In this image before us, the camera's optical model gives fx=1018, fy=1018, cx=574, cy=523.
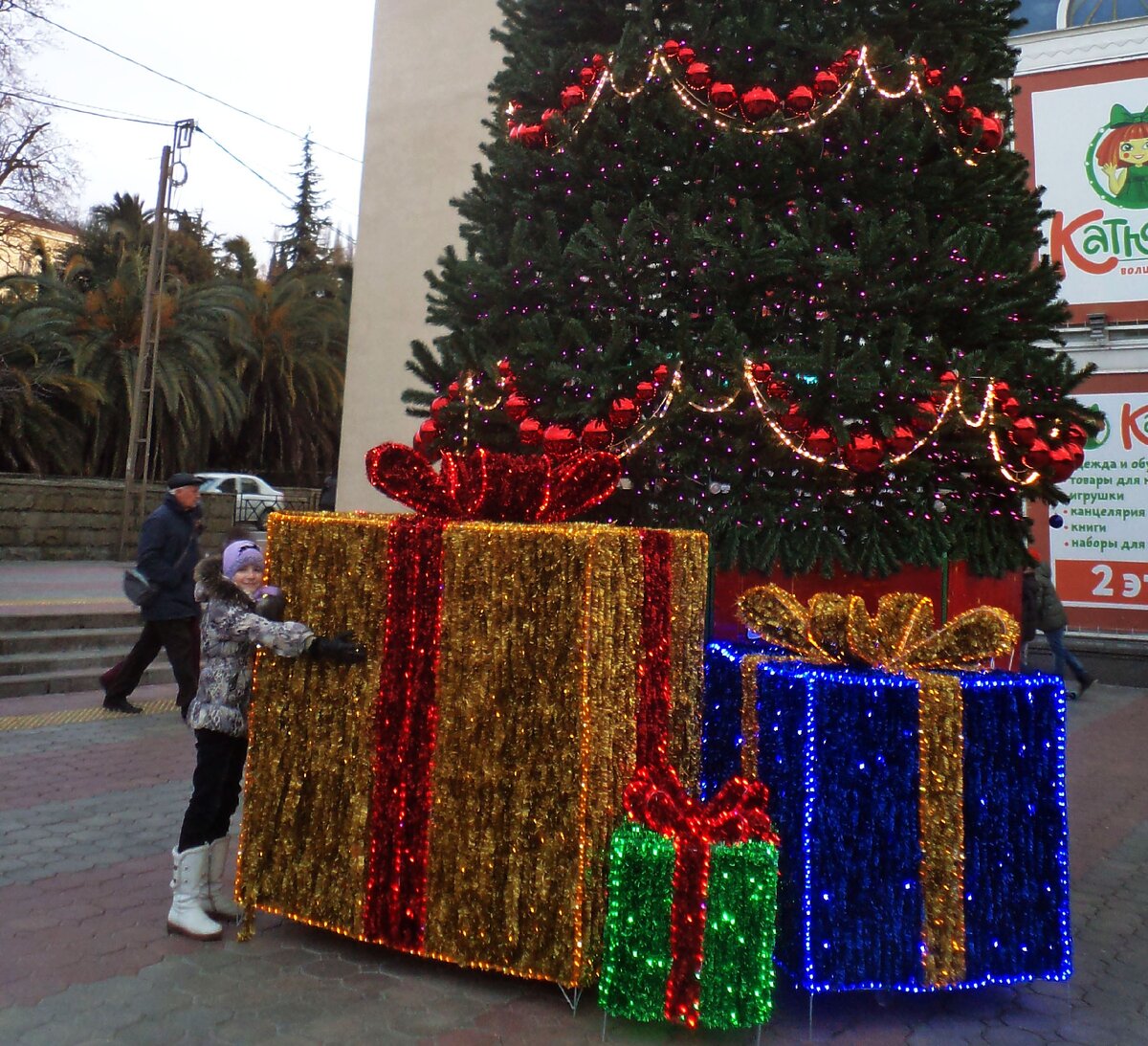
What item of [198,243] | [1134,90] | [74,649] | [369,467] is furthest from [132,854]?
[198,243]

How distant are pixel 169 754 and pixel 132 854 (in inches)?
82.5

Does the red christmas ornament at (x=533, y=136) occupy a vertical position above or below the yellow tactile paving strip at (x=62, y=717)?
above

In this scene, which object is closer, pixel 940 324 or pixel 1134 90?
pixel 940 324

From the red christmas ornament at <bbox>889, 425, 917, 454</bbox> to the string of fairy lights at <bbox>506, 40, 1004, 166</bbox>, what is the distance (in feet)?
5.28

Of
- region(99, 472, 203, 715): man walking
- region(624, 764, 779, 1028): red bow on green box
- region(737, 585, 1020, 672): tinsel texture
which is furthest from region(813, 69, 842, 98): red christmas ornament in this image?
region(99, 472, 203, 715): man walking

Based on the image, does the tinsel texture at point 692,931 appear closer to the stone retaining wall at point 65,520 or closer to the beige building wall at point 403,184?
the beige building wall at point 403,184

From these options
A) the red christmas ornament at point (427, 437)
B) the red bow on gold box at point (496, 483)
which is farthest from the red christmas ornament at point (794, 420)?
the red christmas ornament at point (427, 437)


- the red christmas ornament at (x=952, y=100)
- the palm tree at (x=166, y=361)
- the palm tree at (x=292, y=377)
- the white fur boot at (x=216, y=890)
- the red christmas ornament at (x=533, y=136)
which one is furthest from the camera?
the palm tree at (x=292, y=377)

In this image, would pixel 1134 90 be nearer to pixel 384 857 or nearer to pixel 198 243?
pixel 384 857

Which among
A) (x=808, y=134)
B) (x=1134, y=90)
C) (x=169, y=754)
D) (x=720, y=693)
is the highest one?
(x=1134, y=90)

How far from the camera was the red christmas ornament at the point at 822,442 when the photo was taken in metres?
4.46

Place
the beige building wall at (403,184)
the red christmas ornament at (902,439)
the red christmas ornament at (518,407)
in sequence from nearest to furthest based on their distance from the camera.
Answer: the red christmas ornament at (902,439) → the red christmas ornament at (518,407) → the beige building wall at (403,184)

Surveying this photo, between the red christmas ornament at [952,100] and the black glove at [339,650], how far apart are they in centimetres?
378

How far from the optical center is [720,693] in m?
3.93
